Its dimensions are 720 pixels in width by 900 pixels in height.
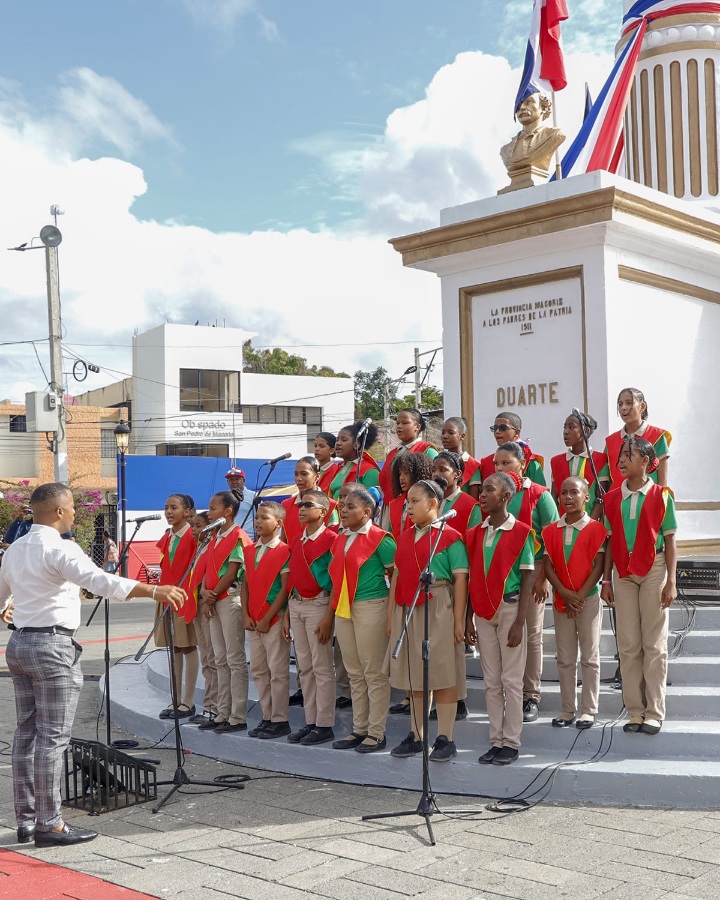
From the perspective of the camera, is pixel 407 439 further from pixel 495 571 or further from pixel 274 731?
pixel 274 731

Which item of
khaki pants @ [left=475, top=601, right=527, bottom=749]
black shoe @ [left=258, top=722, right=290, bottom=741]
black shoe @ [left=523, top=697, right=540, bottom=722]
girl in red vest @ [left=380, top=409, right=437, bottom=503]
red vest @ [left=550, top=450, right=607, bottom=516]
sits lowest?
black shoe @ [left=258, top=722, right=290, bottom=741]

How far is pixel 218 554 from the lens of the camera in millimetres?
7484

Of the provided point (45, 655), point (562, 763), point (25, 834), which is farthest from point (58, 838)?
point (562, 763)

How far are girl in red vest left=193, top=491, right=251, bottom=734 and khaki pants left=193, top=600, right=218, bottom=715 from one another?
0.16 metres

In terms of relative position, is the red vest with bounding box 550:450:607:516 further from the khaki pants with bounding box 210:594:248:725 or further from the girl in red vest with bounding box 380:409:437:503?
the khaki pants with bounding box 210:594:248:725

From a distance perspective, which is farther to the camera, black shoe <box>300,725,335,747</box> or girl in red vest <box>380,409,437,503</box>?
girl in red vest <box>380,409,437,503</box>

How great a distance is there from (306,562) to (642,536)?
2230 millimetres

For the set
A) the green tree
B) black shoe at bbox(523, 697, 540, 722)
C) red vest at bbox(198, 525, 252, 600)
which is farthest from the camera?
the green tree

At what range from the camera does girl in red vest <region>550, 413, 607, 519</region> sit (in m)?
7.25

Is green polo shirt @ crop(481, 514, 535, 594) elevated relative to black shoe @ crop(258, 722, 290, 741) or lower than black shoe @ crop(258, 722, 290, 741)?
elevated

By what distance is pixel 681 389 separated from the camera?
905 cm

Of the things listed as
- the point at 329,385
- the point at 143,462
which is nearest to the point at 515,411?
the point at 143,462

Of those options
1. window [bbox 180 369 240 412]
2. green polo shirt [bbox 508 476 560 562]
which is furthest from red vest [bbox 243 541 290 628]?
window [bbox 180 369 240 412]

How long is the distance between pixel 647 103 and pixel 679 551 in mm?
4996
